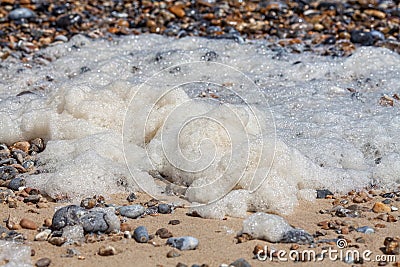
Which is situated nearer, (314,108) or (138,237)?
(138,237)

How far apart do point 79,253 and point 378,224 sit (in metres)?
1.60

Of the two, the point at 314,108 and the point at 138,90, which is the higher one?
the point at 138,90

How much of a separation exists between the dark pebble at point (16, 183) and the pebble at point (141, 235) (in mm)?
1010

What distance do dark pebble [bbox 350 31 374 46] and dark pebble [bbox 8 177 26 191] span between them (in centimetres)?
449

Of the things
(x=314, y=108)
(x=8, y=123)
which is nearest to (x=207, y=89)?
(x=314, y=108)

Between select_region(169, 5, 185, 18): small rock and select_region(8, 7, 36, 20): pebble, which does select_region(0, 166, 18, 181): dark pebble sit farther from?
select_region(169, 5, 185, 18): small rock

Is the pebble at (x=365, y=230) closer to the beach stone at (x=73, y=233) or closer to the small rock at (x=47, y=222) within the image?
the beach stone at (x=73, y=233)

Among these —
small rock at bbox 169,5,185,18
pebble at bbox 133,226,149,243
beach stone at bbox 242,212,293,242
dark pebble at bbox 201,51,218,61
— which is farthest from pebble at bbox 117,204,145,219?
small rock at bbox 169,5,185,18

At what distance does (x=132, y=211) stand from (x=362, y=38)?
4.49m

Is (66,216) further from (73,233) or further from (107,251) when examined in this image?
(107,251)

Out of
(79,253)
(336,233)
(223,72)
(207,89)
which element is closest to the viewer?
(79,253)

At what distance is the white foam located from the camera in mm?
3719

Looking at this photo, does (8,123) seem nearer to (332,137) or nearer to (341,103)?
(332,137)

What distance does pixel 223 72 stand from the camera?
607cm
